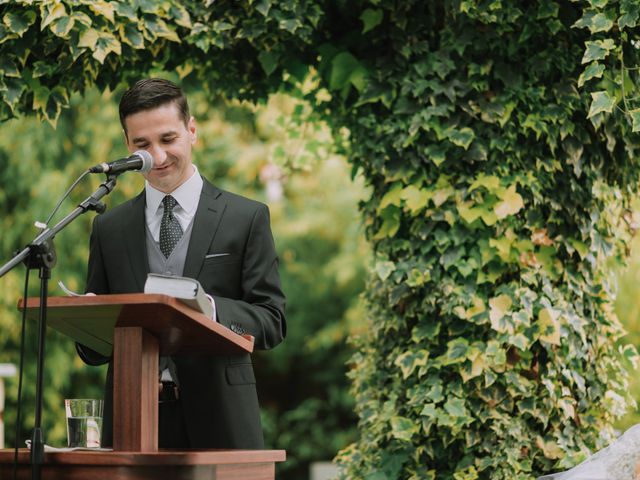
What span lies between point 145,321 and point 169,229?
2.30 feet

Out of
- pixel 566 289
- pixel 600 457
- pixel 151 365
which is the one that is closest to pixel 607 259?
pixel 566 289

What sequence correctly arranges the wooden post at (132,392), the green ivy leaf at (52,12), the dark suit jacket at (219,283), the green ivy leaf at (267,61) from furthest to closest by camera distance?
1. the green ivy leaf at (267,61)
2. the green ivy leaf at (52,12)
3. the dark suit jacket at (219,283)
4. the wooden post at (132,392)

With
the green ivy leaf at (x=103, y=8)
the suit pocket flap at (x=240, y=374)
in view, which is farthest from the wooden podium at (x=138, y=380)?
the green ivy leaf at (x=103, y=8)

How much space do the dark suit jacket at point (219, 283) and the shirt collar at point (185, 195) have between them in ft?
0.09

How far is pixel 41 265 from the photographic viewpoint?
103 inches

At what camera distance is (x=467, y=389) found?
13.3ft

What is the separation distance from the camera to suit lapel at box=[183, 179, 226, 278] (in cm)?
306

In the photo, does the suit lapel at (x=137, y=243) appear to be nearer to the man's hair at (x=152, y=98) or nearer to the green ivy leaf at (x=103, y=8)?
the man's hair at (x=152, y=98)

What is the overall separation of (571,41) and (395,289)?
1283 millimetres

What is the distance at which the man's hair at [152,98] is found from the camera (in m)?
3.10

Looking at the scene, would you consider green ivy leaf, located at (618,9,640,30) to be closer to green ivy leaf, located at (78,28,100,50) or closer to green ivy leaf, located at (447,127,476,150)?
green ivy leaf, located at (447,127,476,150)

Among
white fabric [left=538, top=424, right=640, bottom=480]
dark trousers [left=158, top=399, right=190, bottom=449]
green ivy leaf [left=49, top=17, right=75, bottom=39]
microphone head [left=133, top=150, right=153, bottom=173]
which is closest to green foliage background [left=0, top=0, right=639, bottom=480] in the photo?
green ivy leaf [left=49, top=17, right=75, bottom=39]

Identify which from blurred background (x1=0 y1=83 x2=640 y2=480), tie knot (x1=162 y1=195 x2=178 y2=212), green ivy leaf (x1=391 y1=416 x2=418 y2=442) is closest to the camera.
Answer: tie knot (x1=162 y1=195 x2=178 y2=212)

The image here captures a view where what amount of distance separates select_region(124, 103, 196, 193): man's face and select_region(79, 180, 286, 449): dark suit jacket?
0.45ft
